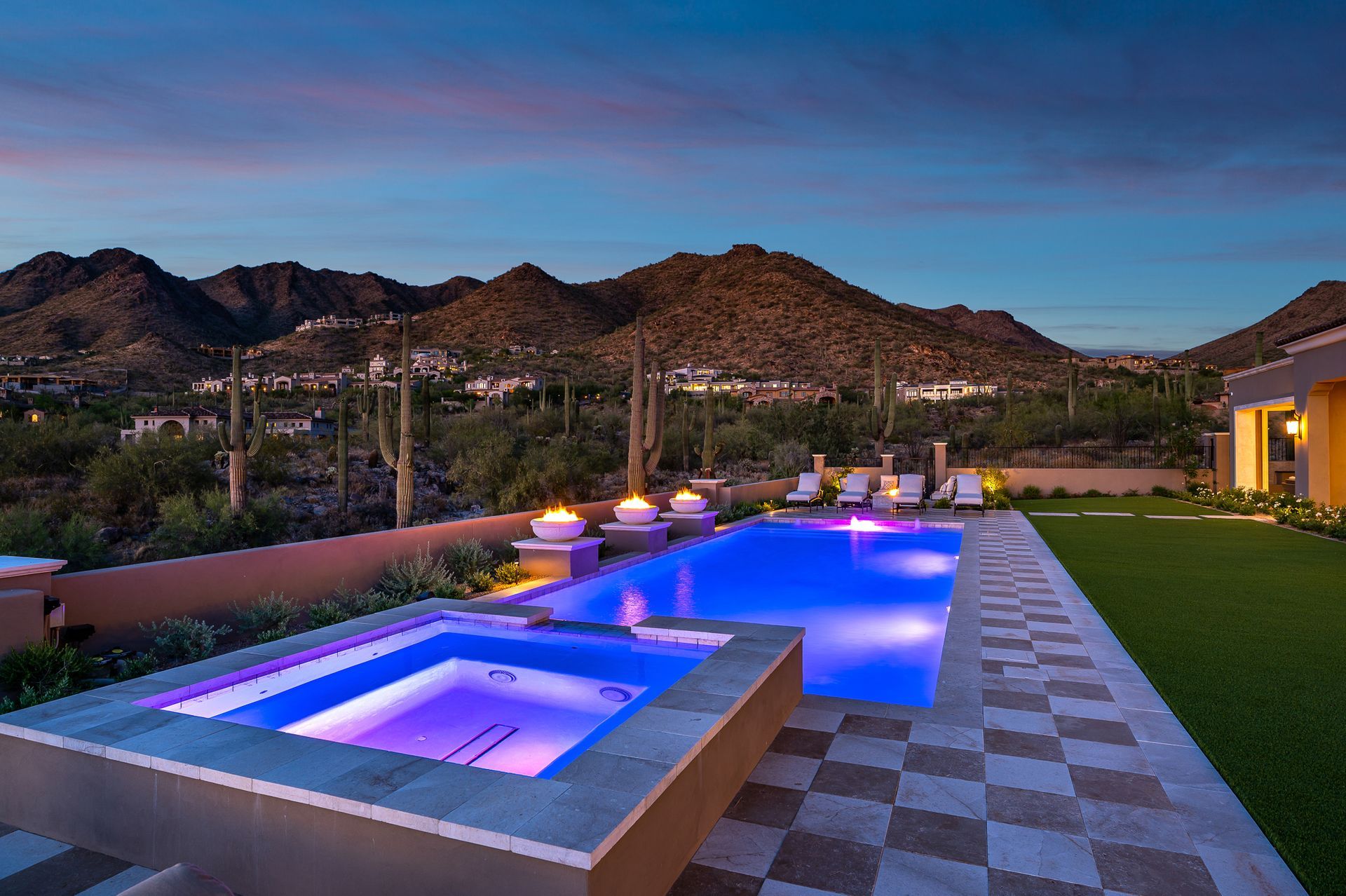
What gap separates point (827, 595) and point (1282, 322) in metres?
55.3

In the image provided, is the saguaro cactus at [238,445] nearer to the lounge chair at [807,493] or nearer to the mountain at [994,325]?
the lounge chair at [807,493]

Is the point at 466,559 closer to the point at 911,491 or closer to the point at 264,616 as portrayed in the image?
the point at 264,616

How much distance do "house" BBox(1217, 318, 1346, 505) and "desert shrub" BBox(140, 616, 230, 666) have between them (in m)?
15.2

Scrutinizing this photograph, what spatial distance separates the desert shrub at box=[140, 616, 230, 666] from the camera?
4.75m

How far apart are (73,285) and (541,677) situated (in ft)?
196

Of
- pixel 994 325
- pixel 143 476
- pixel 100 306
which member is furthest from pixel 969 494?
pixel 994 325

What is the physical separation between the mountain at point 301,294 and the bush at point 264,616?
166 ft

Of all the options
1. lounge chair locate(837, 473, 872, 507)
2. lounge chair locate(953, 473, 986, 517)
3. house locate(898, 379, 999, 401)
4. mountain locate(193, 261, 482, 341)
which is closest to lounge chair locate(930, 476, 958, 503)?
lounge chair locate(953, 473, 986, 517)

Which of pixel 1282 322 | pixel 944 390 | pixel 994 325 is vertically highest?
pixel 994 325

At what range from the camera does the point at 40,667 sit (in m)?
4.05

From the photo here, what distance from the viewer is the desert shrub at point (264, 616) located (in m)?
5.43

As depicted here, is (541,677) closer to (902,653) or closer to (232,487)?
(902,653)

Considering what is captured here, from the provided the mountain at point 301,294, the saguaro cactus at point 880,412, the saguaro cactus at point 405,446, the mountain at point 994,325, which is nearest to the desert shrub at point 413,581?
the saguaro cactus at point 405,446

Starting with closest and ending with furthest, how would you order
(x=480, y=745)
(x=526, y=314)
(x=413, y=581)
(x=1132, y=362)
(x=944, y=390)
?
(x=480, y=745) < (x=413, y=581) < (x=944, y=390) < (x=1132, y=362) < (x=526, y=314)
